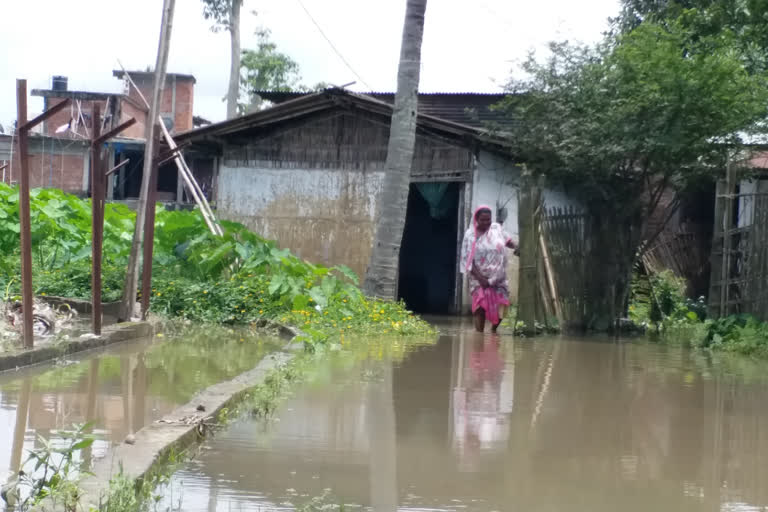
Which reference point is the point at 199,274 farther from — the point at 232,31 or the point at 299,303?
the point at 232,31

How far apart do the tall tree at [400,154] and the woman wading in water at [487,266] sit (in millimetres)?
1365

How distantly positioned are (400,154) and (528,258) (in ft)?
8.42

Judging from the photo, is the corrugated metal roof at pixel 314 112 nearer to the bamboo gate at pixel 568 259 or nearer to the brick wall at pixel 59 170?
the bamboo gate at pixel 568 259

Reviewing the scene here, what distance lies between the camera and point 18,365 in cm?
784

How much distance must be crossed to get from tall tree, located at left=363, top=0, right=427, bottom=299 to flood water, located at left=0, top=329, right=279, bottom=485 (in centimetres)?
437

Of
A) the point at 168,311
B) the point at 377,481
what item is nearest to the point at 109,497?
the point at 377,481

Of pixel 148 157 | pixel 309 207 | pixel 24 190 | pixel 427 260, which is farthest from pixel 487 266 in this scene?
pixel 427 260

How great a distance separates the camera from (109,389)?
723 centimetres

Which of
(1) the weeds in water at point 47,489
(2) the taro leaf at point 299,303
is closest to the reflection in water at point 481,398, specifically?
(1) the weeds in water at point 47,489

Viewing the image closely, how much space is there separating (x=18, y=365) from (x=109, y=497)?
14.7 ft

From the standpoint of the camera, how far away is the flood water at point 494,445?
14.6ft

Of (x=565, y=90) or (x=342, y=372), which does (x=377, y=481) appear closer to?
(x=342, y=372)

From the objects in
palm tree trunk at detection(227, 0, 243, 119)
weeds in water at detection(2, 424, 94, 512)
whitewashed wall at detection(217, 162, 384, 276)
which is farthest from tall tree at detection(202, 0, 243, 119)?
weeds in water at detection(2, 424, 94, 512)

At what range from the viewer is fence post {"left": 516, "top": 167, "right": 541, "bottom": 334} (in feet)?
45.3
